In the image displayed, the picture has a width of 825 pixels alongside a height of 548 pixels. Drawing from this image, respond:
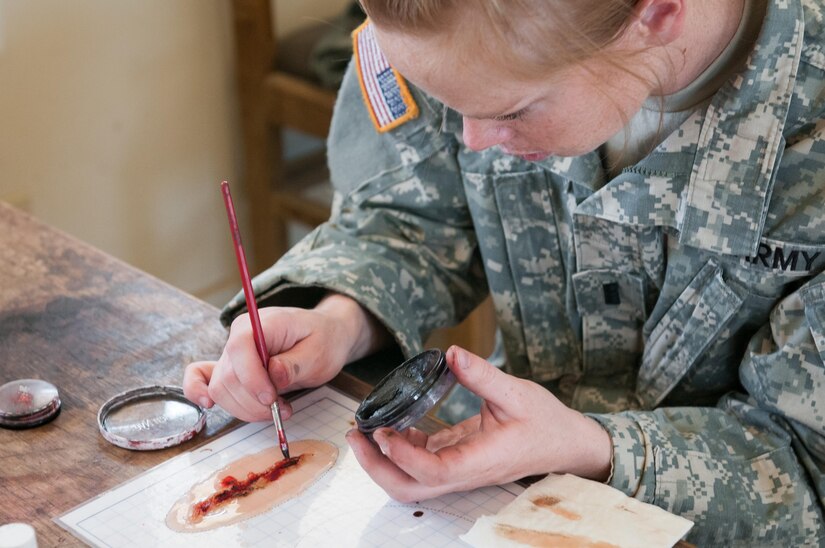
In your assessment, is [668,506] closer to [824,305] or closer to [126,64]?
[824,305]

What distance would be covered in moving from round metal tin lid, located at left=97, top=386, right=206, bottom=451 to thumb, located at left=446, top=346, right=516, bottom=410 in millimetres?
267

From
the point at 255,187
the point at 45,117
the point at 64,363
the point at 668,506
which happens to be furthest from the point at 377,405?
the point at 255,187

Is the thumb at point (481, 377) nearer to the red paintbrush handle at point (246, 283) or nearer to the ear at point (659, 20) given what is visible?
the red paintbrush handle at point (246, 283)

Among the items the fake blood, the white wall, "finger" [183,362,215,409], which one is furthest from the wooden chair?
the fake blood

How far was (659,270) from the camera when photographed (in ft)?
3.65

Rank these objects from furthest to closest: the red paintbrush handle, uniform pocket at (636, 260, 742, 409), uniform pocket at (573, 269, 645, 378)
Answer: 1. uniform pocket at (573, 269, 645, 378)
2. uniform pocket at (636, 260, 742, 409)
3. the red paintbrush handle

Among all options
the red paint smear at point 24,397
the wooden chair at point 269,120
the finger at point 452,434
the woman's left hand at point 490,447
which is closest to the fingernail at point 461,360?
the woman's left hand at point 490,447

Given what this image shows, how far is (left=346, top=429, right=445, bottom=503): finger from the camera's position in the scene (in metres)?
0.87

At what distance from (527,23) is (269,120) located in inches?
64.8

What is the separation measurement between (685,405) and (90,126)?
58.4 inches

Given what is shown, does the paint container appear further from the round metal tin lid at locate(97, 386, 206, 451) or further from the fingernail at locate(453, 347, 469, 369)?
the round metal tin lid at locate(97, 386, 206, 451)

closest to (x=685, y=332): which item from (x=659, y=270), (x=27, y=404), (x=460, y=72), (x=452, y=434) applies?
(x=659, y=270)

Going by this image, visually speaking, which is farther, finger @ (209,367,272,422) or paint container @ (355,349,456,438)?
finger @ (209,367,272,422)

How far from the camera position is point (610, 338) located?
1211 millimetres
